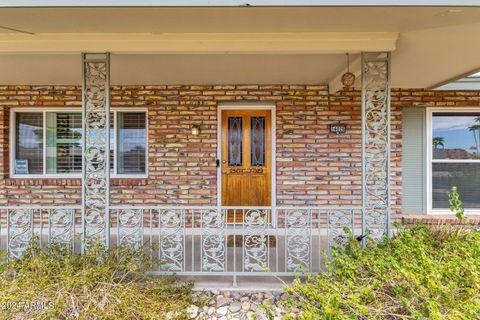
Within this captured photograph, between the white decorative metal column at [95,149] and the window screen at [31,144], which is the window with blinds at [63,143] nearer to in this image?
the window screen at [31,144]

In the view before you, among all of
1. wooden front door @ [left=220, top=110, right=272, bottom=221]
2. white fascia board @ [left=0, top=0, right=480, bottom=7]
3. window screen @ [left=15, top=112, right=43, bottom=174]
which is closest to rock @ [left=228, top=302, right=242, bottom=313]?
wooden front door @ [left=220, top=110, right=272, bottom=221]

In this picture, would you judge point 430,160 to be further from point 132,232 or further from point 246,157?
point 132,232

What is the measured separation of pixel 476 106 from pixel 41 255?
20.5 ft

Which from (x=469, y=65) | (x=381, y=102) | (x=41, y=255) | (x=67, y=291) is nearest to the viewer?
(x=67, y=291)

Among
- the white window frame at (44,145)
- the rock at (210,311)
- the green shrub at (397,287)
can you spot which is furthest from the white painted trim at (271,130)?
the green shrub at (397,287)

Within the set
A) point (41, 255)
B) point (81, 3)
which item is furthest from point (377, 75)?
point (41, 255)

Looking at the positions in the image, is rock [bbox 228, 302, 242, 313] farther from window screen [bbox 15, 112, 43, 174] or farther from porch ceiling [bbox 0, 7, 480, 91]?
window screen [bbox 15, 112, 43, 174]

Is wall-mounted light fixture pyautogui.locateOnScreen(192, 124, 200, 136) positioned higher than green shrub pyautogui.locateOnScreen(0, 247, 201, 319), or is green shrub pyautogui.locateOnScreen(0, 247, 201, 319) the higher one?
wall-mounted light fixture pyautogui.locateOnScreen(192, 124, 200, 136)

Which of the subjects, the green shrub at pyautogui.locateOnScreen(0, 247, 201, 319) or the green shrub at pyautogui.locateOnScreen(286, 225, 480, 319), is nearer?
the green shrub at pyautogui.locateOnScreen(286, 225, 480, 319)

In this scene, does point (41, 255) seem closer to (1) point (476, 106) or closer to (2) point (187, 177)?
(2) point (187, 177)

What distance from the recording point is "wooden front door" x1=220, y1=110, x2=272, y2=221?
15.9ft

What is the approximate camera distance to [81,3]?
2.20m

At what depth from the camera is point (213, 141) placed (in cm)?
477

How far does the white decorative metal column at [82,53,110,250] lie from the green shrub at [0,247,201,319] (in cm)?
31
